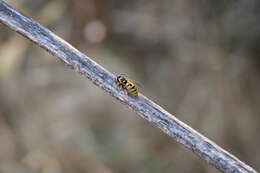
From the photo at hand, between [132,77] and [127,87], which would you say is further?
[132,77]

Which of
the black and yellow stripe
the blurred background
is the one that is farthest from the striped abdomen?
the blurred background

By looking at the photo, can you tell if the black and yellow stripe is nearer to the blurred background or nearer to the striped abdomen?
the striped abdomen

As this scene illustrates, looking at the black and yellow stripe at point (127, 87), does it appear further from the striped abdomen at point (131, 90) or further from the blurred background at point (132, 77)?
the blurred background at point (132, 77)

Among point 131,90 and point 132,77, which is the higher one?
point 131,90

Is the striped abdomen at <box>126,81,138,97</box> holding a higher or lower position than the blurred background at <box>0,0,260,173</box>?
higher

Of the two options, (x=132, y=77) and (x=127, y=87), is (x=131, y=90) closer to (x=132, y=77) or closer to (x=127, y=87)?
(x=127, y=87)

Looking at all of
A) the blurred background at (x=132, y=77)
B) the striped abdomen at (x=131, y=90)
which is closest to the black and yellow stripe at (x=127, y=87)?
the striped abdomen at (x=131, y=90)

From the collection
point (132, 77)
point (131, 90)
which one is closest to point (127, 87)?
point (131, 90)

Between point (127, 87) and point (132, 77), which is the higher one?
point (127, 87)

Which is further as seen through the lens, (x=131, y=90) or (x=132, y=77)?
(x=132, y=77)
